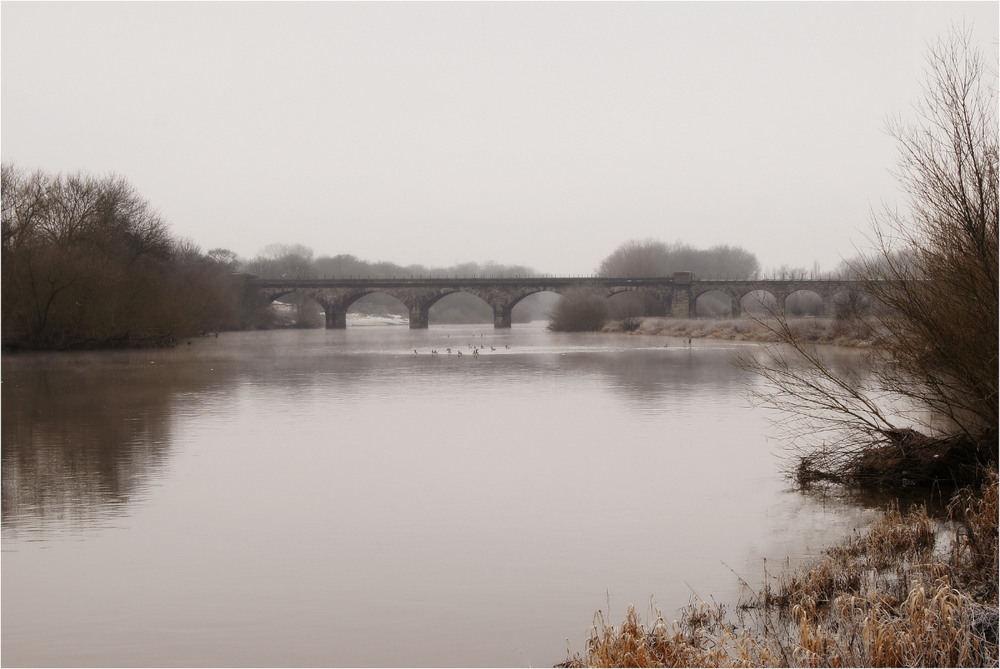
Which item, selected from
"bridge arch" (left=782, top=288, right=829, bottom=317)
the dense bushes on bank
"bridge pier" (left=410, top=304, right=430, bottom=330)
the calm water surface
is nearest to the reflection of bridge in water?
"bridge pier" (left=410, top=304, right=430, bottom=330)

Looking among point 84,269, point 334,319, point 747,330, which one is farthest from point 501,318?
point 84,269

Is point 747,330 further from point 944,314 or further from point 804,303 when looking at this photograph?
point 944,314

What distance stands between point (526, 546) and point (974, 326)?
4981 millimetres

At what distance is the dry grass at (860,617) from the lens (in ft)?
17.4

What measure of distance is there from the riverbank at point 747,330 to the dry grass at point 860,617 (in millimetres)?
29400

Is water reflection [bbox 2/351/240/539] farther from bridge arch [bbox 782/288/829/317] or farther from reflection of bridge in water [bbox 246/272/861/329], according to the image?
bridge arch [bbox 782/288/829/317]

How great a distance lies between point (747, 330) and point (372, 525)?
161 feet

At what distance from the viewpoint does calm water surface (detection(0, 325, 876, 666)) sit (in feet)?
21.8

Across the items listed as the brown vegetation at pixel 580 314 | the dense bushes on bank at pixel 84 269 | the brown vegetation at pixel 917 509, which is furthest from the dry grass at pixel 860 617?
the brown vegetation at pixel 580 314

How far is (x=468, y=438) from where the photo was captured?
15.6m

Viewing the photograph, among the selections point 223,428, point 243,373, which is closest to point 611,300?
point 243,373

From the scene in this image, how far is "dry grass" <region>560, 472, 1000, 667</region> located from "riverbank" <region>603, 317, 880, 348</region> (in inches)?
1157

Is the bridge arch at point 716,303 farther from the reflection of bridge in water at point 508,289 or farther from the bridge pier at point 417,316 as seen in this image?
the bridge pier at point 417,316

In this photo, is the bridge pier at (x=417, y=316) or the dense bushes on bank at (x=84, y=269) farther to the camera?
the bridge pier at (x=417, y=316)
